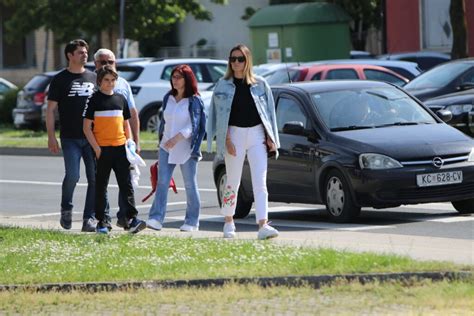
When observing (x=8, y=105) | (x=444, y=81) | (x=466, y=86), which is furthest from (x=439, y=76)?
(x=8, y=105)

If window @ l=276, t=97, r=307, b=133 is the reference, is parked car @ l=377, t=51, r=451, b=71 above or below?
above

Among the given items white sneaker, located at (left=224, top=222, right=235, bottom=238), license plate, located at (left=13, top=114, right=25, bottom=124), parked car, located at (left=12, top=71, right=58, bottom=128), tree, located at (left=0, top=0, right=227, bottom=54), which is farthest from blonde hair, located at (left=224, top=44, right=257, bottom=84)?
tree, located at (left=0, top=0, right=227, bottom=54)

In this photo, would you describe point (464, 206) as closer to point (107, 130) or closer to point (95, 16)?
point (107, 130)

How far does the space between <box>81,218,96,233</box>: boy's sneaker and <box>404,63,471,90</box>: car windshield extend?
10.6 meters

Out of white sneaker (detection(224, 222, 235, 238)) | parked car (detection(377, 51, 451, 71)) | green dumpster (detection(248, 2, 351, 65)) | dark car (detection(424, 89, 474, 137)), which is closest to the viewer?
white sneaker (detection(224, 222, 235, 238))

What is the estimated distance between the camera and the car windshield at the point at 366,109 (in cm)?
1547

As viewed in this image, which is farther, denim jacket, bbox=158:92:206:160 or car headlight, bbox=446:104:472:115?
car headlight, bbox=446:104:472:115

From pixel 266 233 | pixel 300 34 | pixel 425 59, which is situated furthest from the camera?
pixel 300 34

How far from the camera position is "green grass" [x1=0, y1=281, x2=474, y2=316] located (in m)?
9.10

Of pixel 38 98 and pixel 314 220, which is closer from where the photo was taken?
pixel 314 220

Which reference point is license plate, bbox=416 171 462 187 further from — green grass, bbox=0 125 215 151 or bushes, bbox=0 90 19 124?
bushes, bbox=0 90 19 124

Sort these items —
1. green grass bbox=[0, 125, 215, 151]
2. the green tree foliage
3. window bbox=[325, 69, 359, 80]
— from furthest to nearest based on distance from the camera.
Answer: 1. the green tree foliage
2. green grass bbox=[0, 125, 215, 151]
3. window bbox=[325, 69, 359, 80]

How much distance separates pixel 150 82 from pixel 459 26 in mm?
8282

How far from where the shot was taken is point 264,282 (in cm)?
1020
